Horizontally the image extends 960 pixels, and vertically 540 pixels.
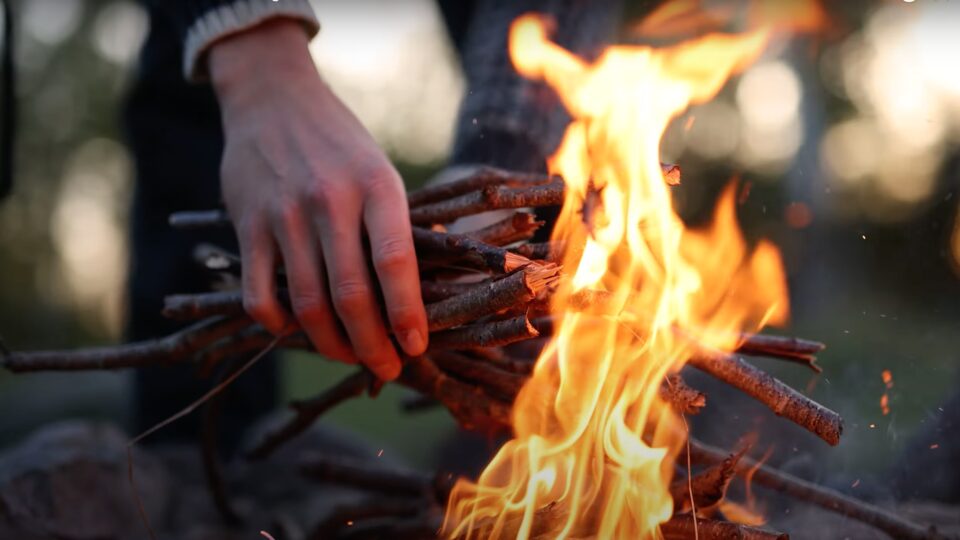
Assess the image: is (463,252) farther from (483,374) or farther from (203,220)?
(203,220)

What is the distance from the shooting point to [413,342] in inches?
56.4

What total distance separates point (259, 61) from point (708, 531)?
1202 millimetres

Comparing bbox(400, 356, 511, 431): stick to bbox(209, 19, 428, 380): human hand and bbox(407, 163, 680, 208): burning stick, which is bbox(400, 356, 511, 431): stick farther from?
bbox(407, 163, 680, 208): burning stick

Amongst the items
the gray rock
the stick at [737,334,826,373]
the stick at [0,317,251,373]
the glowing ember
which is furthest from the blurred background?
the gray rock

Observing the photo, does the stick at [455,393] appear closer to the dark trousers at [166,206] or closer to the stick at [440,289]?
the stick at [440,289]

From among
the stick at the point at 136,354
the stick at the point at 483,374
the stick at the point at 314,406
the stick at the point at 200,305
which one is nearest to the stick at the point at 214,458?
the stick at the point at 314,406

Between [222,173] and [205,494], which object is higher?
[222,173]

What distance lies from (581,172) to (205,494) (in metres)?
1.66

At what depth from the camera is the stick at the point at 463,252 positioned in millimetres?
1271

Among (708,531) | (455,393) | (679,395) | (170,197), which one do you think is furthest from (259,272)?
(170,197)

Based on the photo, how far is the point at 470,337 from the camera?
4.65 ft

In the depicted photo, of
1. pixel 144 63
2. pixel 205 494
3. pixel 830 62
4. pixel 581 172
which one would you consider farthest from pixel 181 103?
pixel 830 62

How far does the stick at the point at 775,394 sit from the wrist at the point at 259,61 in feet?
3.06

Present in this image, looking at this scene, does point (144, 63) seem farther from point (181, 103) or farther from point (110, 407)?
point (110, 407)
